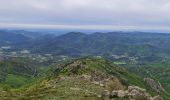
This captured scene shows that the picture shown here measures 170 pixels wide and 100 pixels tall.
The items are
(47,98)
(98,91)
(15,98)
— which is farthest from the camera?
(98,91)

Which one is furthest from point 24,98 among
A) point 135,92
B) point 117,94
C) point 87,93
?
point 135,92

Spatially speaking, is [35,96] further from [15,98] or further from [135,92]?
[135,92]

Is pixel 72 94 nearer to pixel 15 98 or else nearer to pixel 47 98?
pixel 47 98

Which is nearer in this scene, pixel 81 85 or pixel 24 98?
pixel 24 98

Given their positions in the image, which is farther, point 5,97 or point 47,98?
point 5,97

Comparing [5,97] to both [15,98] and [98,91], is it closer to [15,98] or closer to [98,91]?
[15,98]

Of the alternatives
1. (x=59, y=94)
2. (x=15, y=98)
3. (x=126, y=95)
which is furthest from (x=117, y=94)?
(x=15, y=98)

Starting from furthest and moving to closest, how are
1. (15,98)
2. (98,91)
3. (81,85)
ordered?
(81,85) → (98,91) → (15,98)

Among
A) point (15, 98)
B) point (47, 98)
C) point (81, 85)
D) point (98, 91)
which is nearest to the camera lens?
point (47, 98)
